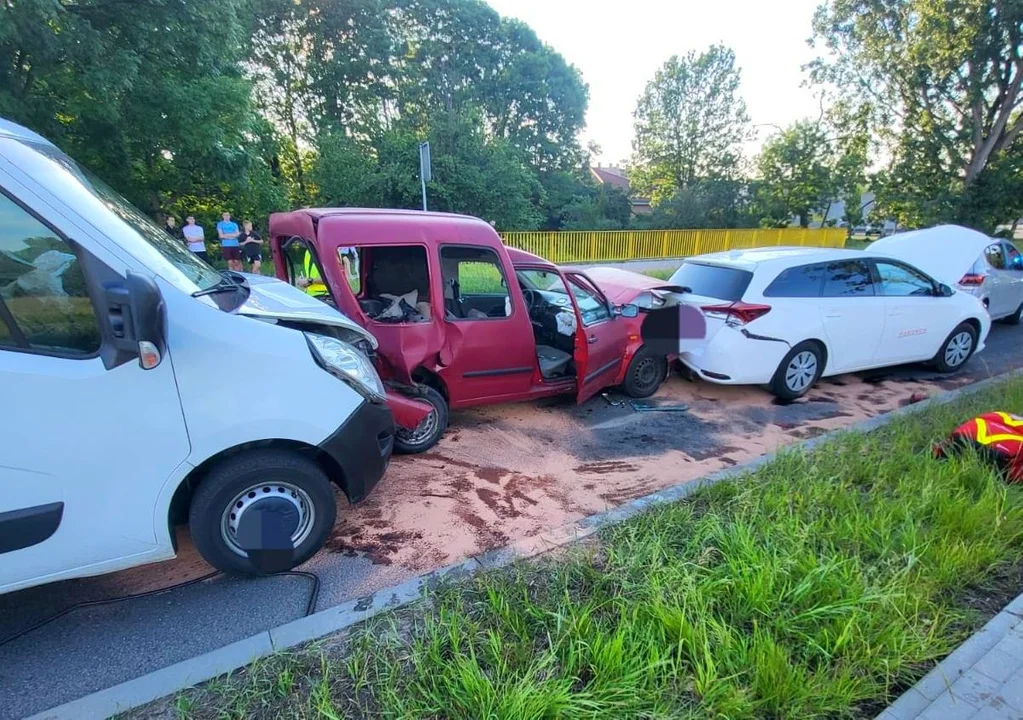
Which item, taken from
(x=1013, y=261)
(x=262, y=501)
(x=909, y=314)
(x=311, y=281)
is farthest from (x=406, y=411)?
(x=1013, y=261)

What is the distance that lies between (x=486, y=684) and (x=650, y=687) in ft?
2.09

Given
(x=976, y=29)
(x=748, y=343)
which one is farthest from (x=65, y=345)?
(x=976, y=29)

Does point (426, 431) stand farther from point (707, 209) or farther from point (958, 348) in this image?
point (707, 209)

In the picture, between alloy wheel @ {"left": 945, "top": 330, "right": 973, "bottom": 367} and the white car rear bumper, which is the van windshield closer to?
the white car rear bumper

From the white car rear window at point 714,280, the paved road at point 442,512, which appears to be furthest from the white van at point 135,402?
the white car rear window at point 714,280

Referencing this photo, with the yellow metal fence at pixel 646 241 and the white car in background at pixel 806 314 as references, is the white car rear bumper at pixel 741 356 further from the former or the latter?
the yellow metal fence at pixel 646 241

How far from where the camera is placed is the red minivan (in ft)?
13.8

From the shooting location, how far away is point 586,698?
1870 mm

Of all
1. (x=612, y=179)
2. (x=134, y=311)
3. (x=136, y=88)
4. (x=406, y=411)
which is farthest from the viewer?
(x=612, y=179)

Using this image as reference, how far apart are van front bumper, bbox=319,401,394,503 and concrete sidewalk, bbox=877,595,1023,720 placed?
2519 mm

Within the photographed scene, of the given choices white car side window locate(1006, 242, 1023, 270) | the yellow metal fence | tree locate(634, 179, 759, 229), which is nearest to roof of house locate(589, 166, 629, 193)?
tree locate(634, 179, 759, 229)

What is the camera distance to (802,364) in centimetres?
581

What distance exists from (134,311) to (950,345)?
8868mm

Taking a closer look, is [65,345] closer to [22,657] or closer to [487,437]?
[22,657]
